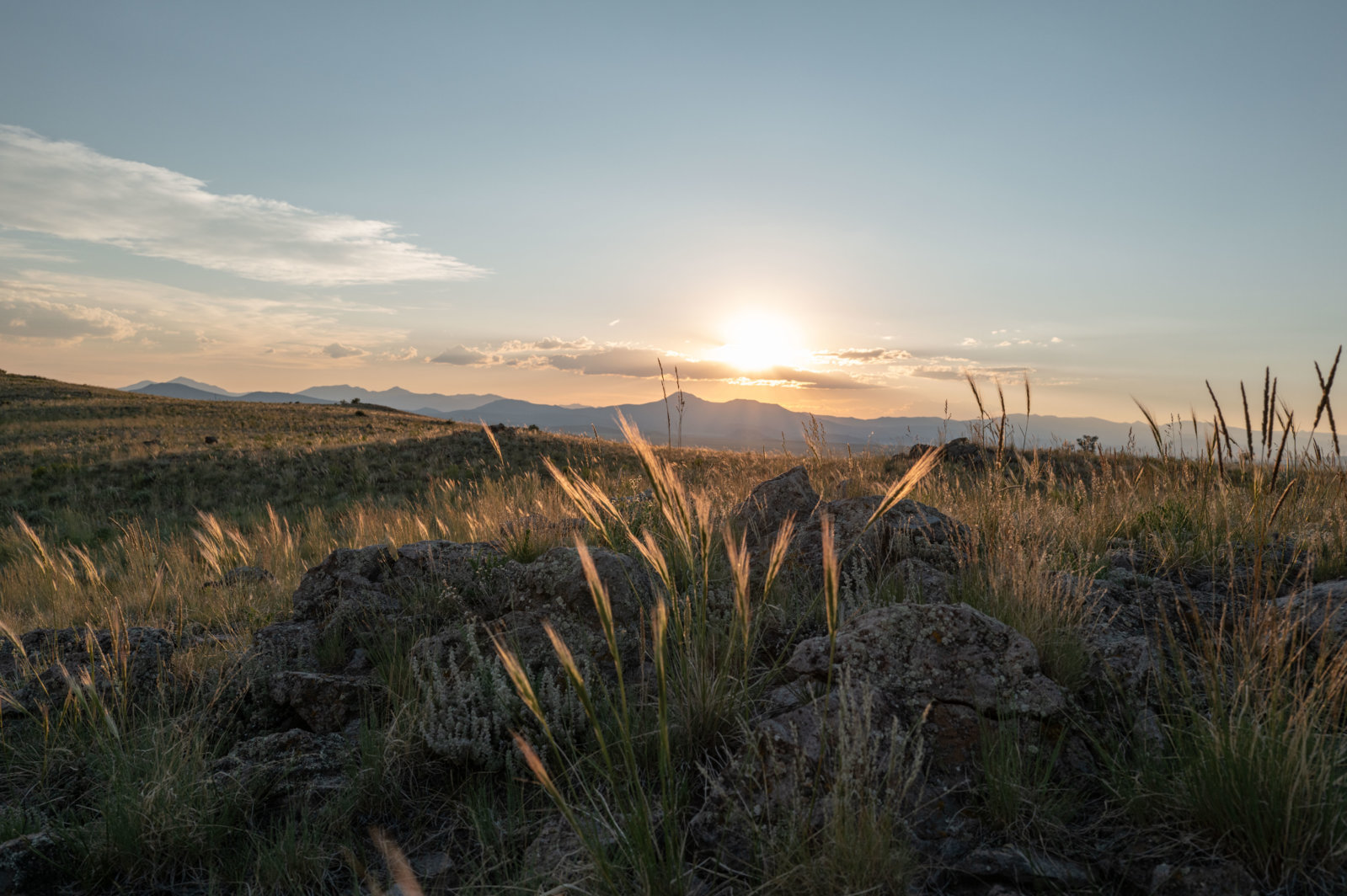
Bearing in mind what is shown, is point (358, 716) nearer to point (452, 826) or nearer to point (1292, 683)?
point (452, 826)

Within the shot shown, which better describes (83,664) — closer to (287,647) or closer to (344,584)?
(287,647)

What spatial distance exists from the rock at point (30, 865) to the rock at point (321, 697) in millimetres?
981

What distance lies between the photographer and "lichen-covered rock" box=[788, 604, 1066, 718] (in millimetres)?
2662

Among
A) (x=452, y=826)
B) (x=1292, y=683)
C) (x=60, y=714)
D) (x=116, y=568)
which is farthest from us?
(x=116, y=568)

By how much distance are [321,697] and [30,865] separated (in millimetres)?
1131

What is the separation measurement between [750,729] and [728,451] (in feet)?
42.1

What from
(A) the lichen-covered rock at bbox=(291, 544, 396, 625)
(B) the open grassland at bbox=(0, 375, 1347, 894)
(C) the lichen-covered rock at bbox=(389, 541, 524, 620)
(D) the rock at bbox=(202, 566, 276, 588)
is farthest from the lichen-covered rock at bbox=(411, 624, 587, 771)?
(D) the rock at bbox=(202, 566, 276, 588)

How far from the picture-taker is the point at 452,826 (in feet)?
8.54

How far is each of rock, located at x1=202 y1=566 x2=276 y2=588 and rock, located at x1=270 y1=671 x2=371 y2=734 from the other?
9.16 ft

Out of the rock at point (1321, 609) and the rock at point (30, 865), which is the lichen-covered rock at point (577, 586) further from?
the rock at point (1321, 609)

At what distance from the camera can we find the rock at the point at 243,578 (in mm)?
5832

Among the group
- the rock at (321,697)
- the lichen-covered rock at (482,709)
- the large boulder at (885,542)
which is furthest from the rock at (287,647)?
the large boulder at (885,542)

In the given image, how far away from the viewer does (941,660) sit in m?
2.80

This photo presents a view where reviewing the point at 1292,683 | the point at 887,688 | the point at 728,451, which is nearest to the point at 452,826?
the point at 887,688
